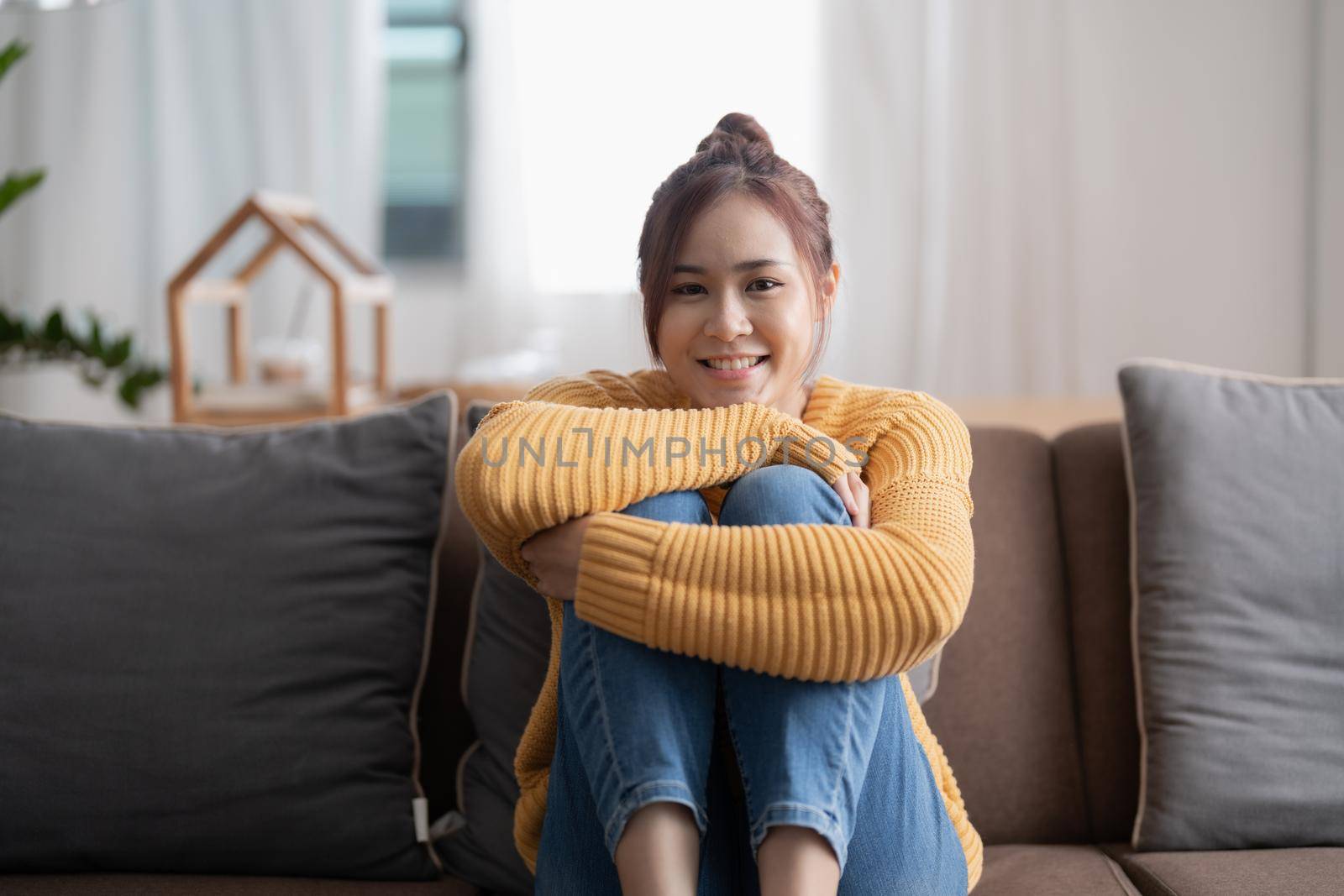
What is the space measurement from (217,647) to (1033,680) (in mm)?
993

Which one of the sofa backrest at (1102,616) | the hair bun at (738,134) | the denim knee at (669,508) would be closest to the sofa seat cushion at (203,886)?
the denim knee at (669,508)

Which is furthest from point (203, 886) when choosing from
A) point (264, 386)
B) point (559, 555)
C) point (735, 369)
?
point (264, 386)

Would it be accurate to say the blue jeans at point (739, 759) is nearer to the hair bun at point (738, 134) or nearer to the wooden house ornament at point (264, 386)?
the hair bun at point (738, 134)

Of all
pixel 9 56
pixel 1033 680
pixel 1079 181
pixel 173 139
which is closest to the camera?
pixel 1033 680

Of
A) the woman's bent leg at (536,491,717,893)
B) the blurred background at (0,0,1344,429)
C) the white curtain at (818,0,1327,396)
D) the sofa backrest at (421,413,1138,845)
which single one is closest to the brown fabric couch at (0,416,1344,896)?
the sofa backrest at (421,413,1138,845)

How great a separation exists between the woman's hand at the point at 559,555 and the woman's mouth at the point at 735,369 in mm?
270

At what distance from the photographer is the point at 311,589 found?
1.40m

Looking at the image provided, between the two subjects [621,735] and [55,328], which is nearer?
[621,735]

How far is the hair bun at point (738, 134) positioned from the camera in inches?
51.8

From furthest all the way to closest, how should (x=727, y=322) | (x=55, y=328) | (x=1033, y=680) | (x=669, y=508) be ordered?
(x=55, y=328), (x=1033, y=680), (x=727, y=322), (x=669, y=508)

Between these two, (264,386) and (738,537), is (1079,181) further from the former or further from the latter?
(738,537)

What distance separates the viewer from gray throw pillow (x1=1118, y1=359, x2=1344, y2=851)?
1.34 metres

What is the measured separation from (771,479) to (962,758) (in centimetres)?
58

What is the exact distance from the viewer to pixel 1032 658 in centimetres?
147
